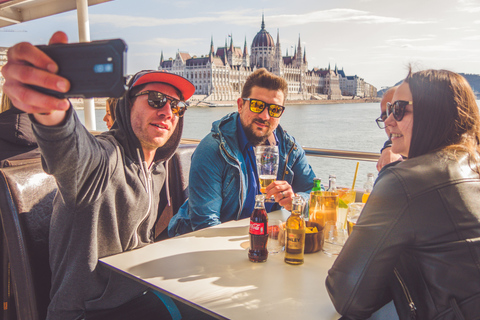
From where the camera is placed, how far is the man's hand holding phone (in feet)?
2.18

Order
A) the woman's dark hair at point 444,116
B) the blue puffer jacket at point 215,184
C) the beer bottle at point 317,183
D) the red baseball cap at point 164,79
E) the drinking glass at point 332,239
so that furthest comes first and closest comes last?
the blue puffer jacket at point 215,184 < the red baseball cap at point 164,79 < the beer bottle at point 317,183 < the drinking glass at point 332,239 < the woman's dark hair at point 444,116

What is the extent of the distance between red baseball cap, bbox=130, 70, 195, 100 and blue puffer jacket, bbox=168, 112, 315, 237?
31cm

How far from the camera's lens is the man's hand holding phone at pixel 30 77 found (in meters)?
0.67

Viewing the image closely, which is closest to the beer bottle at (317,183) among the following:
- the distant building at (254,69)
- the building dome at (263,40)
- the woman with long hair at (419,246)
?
the woman with long hair at (419,246)

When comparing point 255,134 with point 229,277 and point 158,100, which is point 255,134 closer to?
point 158,100

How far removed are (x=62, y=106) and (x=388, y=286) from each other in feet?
2.94

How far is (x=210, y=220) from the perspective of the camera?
5.91 feet

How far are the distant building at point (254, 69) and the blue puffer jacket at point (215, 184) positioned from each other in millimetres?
58363

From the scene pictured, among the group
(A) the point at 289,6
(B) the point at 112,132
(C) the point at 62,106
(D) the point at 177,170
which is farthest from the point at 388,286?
(A) the point at 289,6

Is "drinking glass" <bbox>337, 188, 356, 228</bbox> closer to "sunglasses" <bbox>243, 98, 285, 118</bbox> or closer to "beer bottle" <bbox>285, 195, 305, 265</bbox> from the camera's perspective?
"beer bottle" <bbox>285, 195, 305, 265</bbox>

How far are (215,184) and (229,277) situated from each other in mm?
826

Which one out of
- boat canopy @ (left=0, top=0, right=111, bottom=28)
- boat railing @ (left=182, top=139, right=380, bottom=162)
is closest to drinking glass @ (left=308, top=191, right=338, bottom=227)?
boat railing @ (left=182, top=139, right=380, bottom=162)

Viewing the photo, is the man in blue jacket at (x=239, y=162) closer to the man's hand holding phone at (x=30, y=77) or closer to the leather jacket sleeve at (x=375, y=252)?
the leather jacket sleeve at (x=375, y=252)

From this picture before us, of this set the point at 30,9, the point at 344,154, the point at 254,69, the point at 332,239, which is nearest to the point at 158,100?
the point at 332,239
